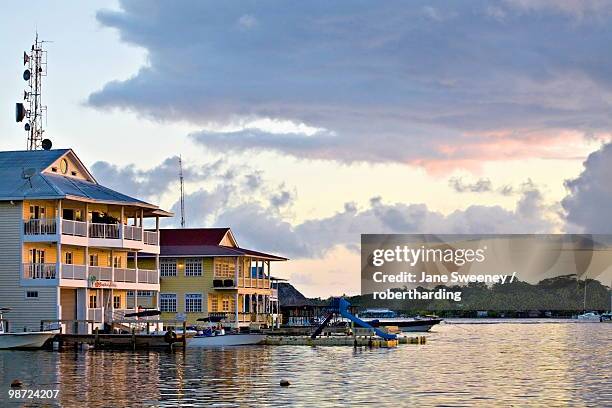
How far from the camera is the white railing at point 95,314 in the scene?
2911 inches

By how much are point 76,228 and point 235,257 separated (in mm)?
26048

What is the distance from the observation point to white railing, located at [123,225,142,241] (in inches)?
3059

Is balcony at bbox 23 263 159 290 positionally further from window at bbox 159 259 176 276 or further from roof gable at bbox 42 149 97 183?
window at bbox 159 259 176 276

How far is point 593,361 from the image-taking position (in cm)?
6475

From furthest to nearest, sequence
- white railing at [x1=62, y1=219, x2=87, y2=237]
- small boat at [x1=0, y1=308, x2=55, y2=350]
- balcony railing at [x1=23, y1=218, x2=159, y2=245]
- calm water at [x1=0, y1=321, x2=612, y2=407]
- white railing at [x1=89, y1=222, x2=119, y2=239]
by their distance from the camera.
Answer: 1. white railing at [x1=89, y1=222, x2=119, y2=239]
2. white railing at [x1=62, y1=219, x2=87, y2=237]
3. balcony railing at [x1=23, y1=218, x2=159, y2=245]
4. small boat at [x1=0, y1=308, x2=55, y2=350]
5. calm water at [x1=0, y1=321, x2=612, y2=407]

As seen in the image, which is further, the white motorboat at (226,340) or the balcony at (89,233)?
the white motorboat at (226,340)

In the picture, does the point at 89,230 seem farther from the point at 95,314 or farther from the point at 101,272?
the point at 95,314

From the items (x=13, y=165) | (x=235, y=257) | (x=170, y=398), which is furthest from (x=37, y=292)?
(x=170, y=398)

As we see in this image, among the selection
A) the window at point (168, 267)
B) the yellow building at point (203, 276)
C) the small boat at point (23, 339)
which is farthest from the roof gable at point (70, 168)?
the window at point (168, 267)

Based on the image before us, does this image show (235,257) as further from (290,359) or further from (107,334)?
(290,359)

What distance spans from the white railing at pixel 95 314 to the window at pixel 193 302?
72.8 ft

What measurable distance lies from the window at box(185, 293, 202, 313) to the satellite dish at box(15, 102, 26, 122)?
74.7 feet

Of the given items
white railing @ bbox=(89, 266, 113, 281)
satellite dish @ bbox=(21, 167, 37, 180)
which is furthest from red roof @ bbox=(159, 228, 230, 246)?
satellite dish @ bbox=(21, 167, 37, 180)

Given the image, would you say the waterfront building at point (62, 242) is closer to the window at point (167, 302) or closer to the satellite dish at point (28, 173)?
the satellite dish at point (28, 173)
